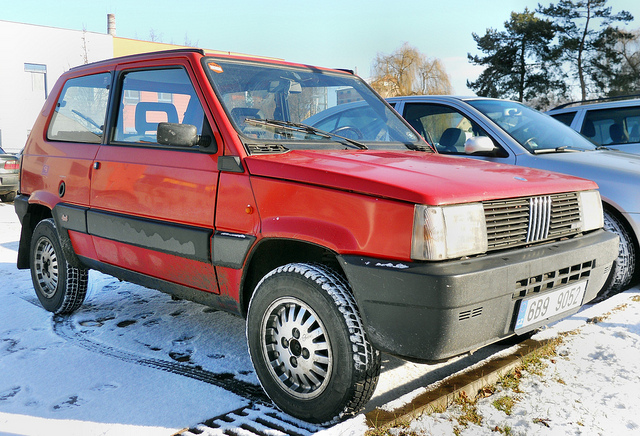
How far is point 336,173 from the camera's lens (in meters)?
2.58

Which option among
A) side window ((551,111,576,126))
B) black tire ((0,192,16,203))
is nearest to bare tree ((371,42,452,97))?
Answer: black tire ((0,192,16,203))

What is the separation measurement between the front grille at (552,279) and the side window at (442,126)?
8.42 feet

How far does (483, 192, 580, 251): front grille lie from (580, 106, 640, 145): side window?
16.0 feet

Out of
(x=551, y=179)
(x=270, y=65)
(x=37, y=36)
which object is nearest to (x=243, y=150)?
(x=270, y=65)

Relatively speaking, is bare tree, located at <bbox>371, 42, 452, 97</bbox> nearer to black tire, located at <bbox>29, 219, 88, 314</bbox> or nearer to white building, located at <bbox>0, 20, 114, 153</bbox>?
white building, located at <bbox>0, 20, 114, 153</bbox>

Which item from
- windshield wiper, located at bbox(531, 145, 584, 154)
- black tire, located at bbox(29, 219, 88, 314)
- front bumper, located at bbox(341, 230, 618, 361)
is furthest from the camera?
windshield wiper, located at bbox(531, 145, 584, 154)

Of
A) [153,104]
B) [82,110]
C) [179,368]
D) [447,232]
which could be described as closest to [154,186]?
[153,104]

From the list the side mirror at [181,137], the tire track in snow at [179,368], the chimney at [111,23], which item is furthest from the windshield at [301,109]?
the chimney at [111,23]

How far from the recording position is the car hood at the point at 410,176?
2420 millimetres

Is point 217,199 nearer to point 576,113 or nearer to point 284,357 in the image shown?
point 284,357

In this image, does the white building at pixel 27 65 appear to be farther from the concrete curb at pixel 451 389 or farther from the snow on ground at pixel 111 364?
the concrete curb at pixel 451 389

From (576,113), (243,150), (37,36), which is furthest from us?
(37,36)

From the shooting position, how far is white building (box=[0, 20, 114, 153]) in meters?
34.9

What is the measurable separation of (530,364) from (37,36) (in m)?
39.5
